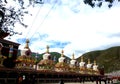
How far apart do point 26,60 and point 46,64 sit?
5.60 m

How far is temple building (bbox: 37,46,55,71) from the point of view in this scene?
125 feet

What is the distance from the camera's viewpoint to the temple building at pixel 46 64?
38.1 metres

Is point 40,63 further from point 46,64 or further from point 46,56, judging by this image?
point 46,56

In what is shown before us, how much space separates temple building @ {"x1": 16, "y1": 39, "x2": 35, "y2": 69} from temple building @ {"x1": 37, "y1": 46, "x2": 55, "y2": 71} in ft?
8.00

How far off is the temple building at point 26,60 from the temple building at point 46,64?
2.44 m

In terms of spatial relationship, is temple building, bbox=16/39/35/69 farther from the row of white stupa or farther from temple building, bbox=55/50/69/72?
temple building, bbox=55/50/69/72

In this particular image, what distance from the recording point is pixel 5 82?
1105 inches

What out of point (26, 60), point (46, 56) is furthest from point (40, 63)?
point (26, 60)

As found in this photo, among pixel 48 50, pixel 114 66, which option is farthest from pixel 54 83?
pixel 114 66

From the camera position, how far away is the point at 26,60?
3381cm

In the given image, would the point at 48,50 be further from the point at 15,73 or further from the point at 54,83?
the point at 15,73

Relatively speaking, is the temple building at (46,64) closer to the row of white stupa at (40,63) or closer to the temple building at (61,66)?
the row of white stupa at (40,63)

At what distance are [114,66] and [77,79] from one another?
487 ft

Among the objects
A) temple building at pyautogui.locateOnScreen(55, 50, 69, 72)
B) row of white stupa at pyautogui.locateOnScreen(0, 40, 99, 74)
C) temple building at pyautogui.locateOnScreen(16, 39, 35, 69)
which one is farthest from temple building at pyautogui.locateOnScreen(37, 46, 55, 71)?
temple building at pyautogui.locateOnScreen(16, 39, 35, 69)
